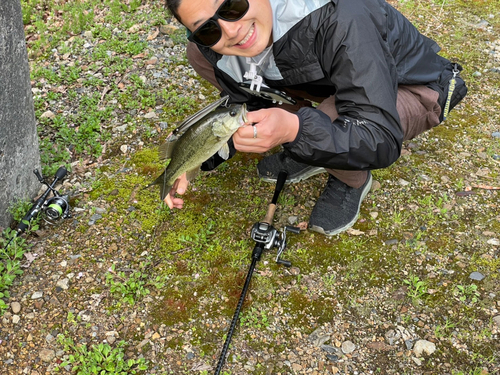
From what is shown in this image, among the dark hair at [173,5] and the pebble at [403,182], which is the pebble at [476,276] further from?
the dark hair at [173,5]

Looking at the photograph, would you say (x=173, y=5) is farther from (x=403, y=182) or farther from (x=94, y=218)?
(x=403, y=182)

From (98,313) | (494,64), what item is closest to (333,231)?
(98,313)

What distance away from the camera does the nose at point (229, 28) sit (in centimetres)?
340

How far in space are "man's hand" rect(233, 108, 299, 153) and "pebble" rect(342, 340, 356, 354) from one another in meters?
1.78

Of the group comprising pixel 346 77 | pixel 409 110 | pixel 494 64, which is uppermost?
pixel 346 77

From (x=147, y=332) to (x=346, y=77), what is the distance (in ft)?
8.62

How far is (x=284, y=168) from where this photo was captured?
5160 millimetres

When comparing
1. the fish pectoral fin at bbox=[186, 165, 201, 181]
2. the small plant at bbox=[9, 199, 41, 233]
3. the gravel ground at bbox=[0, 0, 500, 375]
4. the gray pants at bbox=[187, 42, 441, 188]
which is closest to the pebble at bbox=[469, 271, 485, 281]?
the gravel ground at bbox=[0, 0, 500, 375]

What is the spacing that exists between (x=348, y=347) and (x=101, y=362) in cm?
200

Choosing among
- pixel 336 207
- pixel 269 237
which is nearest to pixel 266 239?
pixel 269 237

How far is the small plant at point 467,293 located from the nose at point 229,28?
295cm

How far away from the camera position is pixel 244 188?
16.9 ft

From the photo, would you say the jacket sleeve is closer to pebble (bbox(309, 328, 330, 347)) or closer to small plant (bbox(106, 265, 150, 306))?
pebble (bbox(309, 328, 330, 347))

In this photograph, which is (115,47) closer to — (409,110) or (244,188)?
(244,188)
